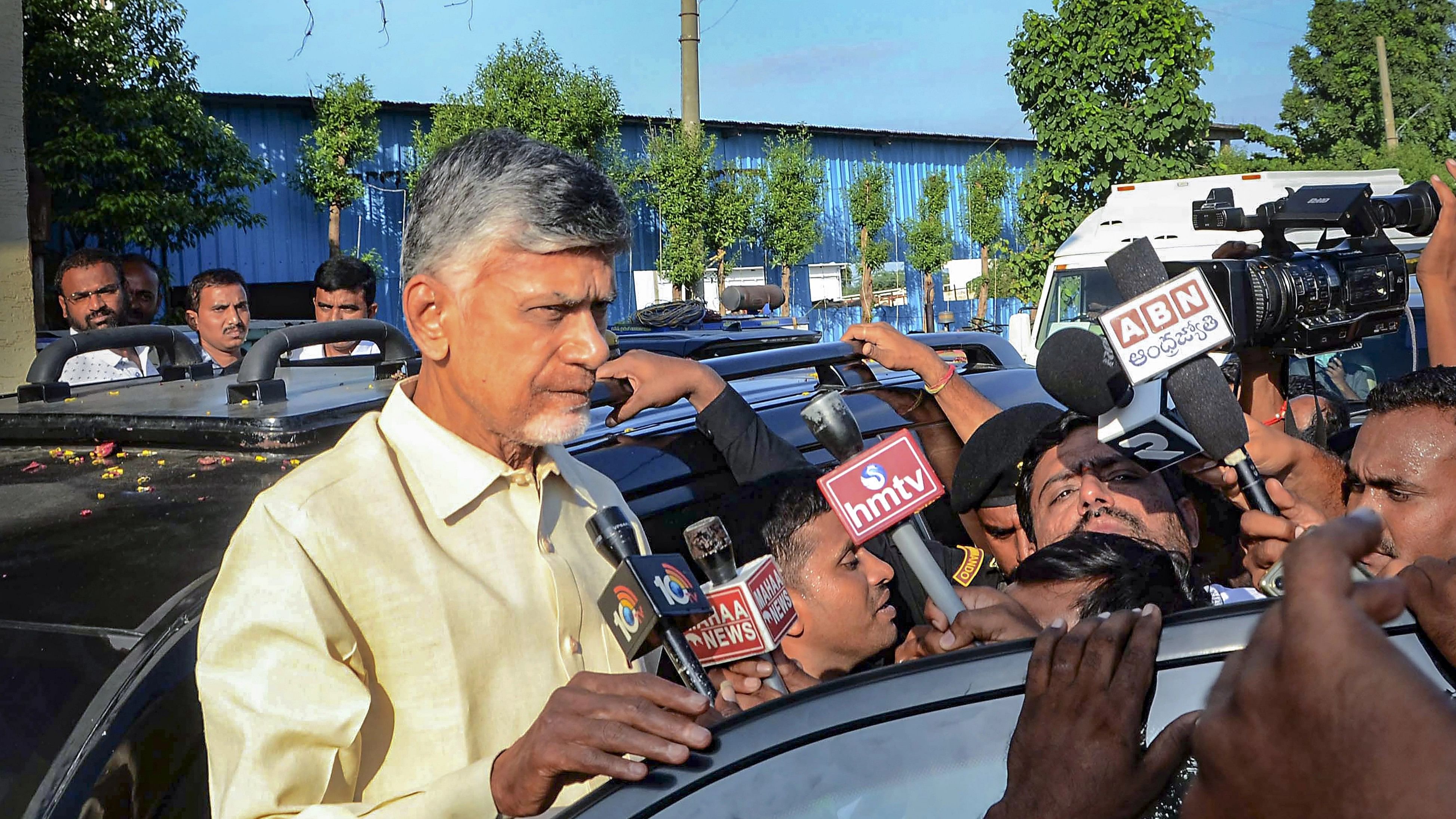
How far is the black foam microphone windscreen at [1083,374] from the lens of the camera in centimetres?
220

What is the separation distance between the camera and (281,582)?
58.3 inches

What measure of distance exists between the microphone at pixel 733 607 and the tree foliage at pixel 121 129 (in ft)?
49.1

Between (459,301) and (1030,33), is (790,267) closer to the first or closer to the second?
(1030,33)

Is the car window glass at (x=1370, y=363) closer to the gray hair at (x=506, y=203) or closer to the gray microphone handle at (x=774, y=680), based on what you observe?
the gray microphone handle at (x=774, y=680)

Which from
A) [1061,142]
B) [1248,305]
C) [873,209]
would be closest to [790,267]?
[873,209]

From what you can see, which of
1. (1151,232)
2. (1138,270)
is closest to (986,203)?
(1151,232)

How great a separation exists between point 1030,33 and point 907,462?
15.2 meters

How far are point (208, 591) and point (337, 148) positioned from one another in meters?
22.0

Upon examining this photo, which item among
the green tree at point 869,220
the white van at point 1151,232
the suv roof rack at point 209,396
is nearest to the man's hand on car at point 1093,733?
the suv roof rack at point 209,396

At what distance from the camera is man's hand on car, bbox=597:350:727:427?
8.98ft

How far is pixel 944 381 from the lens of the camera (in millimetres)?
3387

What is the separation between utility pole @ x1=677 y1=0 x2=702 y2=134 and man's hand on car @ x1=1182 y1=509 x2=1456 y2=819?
16954 mm

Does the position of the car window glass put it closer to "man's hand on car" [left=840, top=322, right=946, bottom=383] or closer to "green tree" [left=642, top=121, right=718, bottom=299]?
"man's hand on car" [left=840, top=322, right=946, bottom=383]

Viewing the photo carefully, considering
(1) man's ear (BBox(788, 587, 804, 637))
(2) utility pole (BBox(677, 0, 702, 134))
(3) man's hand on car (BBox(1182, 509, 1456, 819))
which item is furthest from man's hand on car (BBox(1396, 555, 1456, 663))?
(2) utility pole (BBox(677, 0, 702, 134))
